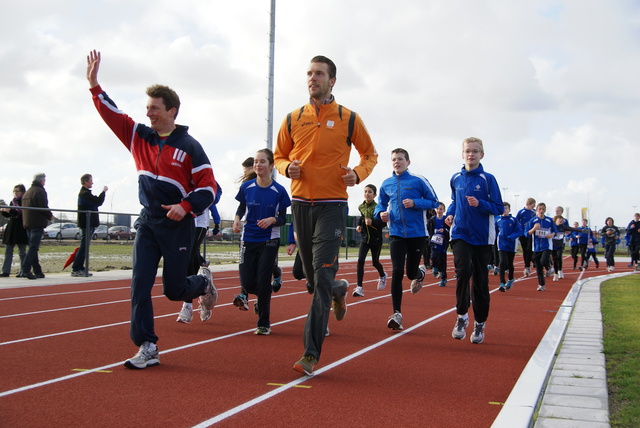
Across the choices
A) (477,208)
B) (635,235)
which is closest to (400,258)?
(477,208)

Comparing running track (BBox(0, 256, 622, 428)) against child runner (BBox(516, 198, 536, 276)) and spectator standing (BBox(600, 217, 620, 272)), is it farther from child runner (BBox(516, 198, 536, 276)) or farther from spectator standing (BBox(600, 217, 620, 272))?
spectator standing (BBox(600, 217, 620, 272))

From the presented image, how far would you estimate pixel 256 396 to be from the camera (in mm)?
3941

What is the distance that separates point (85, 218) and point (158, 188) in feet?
31.1

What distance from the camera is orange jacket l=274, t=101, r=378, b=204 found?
16.0 ft

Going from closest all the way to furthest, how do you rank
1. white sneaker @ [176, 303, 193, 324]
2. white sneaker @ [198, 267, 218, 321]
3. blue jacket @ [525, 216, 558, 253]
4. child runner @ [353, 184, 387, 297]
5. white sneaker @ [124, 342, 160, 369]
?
white sneaker @ [124, 342, 160, 369]
white sneaker @ [198, 267, 218, 321]
white sneaker @ [176, 303, 193, 324]
child runner @ [353, 184, 387, 297]
blue jacket @ [525, 216, 558, 253]

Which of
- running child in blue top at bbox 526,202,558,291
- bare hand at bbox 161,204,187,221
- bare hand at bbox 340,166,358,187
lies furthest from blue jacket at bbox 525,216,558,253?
bare hand at bbox 161,204,187,221

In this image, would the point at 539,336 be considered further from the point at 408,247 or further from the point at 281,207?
the point at 281,207

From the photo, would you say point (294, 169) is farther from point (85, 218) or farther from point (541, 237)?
point (541, 237)

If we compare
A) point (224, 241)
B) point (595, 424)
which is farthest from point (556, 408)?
point (224, 241)

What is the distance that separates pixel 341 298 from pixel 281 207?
2064 mm

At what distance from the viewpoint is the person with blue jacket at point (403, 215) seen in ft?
23.5

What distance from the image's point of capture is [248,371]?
466 centimetres

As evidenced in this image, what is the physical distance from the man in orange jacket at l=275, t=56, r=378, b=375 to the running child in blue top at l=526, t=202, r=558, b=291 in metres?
9.12

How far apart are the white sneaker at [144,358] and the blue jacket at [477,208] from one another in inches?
126
